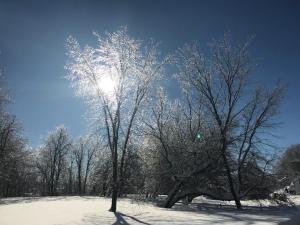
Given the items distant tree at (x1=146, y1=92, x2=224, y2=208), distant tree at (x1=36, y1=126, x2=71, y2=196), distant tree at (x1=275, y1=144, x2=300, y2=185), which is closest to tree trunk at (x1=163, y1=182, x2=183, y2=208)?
distant tree at (x1=146, y1=92, x2=224, y2=208)

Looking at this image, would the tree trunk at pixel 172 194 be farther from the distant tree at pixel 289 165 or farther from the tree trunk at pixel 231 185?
the distant tree at pixel 289 165

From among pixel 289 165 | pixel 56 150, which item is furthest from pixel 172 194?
pixel 289 165

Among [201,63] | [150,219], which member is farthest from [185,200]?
[150,219]

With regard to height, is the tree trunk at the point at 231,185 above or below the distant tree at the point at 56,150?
below

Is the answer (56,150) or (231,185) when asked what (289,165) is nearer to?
(56,150)

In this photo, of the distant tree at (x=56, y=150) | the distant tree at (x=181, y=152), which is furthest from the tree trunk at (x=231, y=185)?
the distant tree at (x=56, y=150)

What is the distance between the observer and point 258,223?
44.4 ft

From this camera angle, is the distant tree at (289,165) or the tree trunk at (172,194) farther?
the distant tree at (289,165)

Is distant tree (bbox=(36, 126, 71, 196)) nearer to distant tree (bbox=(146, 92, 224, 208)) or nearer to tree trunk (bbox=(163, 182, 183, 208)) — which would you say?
distant tree (bbox=(146, 92, 224, 208))

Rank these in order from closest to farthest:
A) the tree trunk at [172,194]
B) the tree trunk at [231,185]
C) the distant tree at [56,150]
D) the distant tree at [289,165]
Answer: the tree trunk at [231,185] < the tree trunk at [172,194] < the distant tree at [289,165] < the distant tree at [56,150]

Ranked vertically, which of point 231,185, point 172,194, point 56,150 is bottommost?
point 172,194

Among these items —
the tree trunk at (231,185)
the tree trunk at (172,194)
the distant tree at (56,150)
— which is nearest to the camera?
the tree trunk at (231,185)

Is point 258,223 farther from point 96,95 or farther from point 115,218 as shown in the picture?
point 96,95

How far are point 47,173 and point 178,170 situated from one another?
50.8 metres
